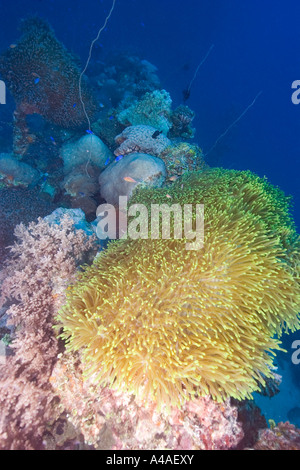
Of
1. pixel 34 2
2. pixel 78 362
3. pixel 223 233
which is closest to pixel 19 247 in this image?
pixel 78 362

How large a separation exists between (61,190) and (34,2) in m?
73.0

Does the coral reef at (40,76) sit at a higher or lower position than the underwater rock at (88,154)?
higher

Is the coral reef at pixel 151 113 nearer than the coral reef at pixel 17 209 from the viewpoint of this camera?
No

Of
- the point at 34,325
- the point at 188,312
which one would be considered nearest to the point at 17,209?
the point at 34,325

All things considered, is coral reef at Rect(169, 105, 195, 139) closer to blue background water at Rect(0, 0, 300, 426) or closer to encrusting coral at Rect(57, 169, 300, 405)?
encrusting coral at Rect(57, 169, 300, 405)

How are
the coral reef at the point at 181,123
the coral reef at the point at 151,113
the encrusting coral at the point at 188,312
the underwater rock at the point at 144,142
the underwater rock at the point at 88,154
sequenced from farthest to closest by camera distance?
the coral reef at the point at 181,123 < the coral reef at the point at 151,113 < the underwater rock at the point at 88,154 < the underwater rock at the point at 144,142 < the encrusting coral at the point at 188,312

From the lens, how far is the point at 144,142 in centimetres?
680

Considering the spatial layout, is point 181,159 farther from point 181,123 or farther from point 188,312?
point 188,312

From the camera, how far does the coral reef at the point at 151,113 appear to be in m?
8.82

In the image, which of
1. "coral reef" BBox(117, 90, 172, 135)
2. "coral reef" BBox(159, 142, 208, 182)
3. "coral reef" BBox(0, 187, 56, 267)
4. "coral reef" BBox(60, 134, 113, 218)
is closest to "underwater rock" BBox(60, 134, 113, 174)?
"coral reef" BBox(60, 134, 113, 218)

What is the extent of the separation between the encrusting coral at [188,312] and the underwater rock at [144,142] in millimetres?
4277

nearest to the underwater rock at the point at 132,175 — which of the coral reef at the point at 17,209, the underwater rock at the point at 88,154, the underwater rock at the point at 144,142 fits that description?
the underwater rock at the point at 144,142

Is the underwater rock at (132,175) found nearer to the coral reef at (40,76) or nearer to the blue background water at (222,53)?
the coral reef at (40,76)

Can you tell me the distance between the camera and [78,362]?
2.90m
